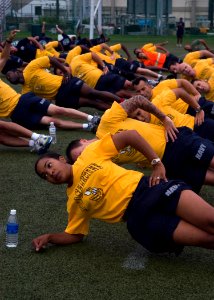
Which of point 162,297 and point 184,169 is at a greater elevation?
point 184,169

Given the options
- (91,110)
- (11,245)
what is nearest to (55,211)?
(11,245)

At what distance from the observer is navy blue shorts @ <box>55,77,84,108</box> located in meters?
10.8

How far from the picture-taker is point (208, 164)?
5777 mm

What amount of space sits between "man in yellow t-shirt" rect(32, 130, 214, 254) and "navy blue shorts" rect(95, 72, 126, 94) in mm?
6767

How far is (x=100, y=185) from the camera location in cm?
468

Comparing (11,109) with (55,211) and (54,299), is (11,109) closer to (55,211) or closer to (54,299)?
(55,211)

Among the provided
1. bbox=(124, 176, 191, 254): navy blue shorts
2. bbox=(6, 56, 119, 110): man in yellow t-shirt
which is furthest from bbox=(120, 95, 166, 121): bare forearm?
bbox=(6, 56, 119, 110): man in yellow t-shirt

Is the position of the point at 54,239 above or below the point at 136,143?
below

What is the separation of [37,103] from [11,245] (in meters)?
4.63

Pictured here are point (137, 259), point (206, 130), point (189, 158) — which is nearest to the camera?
point (137, 259)

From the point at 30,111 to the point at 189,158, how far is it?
4130 mm

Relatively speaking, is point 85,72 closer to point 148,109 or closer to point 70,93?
point 70,93

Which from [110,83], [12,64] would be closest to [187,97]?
[110,83]

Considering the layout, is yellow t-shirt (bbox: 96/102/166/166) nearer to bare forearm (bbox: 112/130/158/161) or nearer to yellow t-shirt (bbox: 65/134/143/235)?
bare forearm (bbox: 112/130/158/161)
